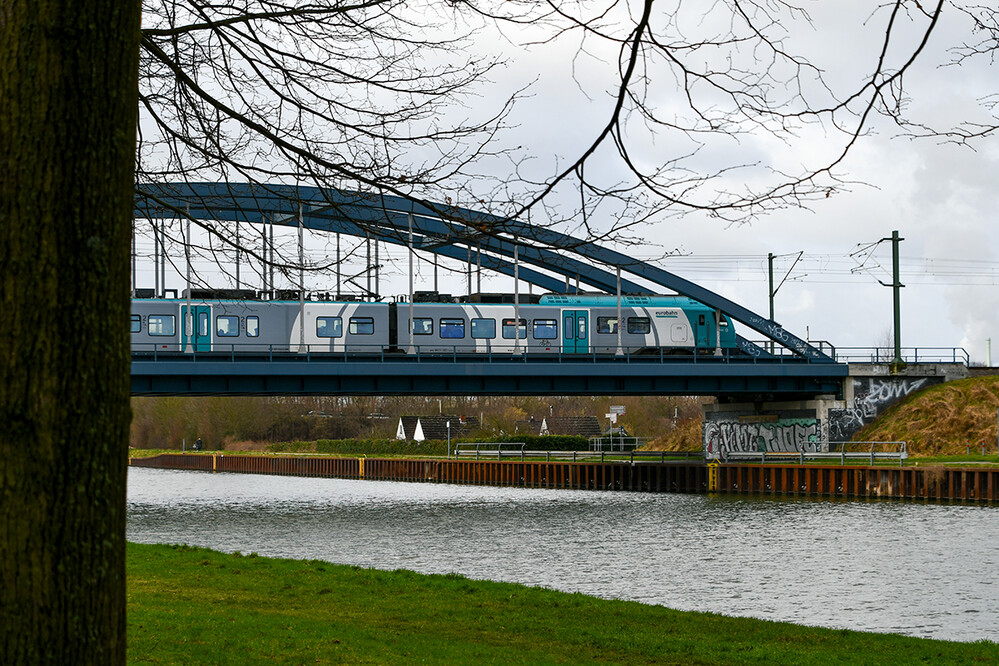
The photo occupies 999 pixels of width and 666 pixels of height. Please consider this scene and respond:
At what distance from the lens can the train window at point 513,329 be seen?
50562 mm

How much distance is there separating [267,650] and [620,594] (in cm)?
1187

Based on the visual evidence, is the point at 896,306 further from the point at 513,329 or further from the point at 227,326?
the point at 227,326

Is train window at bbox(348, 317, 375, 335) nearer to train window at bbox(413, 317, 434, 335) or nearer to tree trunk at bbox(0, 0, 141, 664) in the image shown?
train window at bbox(413, 317, 434, 335)

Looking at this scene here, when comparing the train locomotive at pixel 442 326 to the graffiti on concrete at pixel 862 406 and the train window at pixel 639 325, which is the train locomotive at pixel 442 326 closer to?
the train window at pixel 639 325

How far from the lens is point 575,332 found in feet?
169

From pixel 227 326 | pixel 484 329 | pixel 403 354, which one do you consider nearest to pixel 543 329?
pixel 484 329

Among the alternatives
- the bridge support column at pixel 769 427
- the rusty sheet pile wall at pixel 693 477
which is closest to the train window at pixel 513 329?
the rusty sheet pile wall at pixel 693 477

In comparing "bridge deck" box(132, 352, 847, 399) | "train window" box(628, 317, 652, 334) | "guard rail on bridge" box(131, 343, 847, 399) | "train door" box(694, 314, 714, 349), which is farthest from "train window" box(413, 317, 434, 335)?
"train door" box(694, 314, 714, 349)

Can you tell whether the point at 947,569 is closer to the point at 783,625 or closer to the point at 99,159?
the point at 783,625

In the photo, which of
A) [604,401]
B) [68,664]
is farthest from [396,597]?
[604,401]

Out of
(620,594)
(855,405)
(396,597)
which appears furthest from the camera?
(855,405)

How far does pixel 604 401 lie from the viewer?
131 meters

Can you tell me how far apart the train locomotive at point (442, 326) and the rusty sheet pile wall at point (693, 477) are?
5963 millimetres

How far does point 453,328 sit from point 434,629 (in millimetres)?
38275
